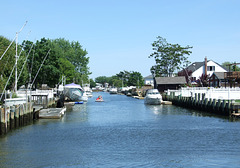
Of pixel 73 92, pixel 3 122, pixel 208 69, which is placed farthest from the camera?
pixel 208 69

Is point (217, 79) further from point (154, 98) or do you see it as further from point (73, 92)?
point (73, 92)

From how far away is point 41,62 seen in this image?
81250 mm

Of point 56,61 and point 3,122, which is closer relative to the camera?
point 3,122

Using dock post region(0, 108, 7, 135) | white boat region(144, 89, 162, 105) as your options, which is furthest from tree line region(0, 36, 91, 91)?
white boat region(144, 89, 162, 105)

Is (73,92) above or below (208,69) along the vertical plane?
below

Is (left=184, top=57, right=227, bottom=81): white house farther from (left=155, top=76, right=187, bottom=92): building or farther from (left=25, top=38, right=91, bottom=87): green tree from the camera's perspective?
(left=25, top=38, right=91, bottom=87): green tree

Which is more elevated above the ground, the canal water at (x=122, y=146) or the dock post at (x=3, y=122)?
the dock post at (x=3, y=122)

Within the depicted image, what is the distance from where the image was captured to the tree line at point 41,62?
43.2 meters

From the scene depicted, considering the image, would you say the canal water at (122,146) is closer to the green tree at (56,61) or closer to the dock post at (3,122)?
the dock post at (3,122)

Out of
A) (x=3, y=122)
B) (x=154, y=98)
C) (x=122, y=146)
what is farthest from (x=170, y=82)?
(x=122, y=146)

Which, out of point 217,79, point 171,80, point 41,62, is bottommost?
point 217,79

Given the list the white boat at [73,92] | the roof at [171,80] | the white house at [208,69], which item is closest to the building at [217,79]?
the roof at [171,80]

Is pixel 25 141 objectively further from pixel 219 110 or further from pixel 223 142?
pixel 219 110

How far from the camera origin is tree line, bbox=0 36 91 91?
142 feet
